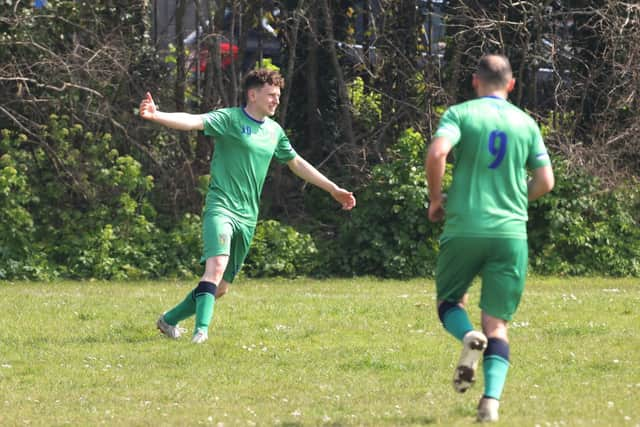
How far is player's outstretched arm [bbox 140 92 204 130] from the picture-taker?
7945 mm

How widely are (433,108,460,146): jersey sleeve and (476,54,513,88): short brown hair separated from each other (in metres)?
0.27

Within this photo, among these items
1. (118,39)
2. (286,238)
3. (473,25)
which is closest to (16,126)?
Result: (118,39)

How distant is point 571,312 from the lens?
1057 centimetres

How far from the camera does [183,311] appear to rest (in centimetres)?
895

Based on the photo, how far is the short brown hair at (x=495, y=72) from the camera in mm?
5844

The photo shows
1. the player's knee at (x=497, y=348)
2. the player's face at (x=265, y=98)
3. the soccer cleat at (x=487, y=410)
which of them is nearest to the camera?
the soccer cleat at (x=487, y=410)

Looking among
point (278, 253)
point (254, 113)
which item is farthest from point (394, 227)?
point (254, 113)

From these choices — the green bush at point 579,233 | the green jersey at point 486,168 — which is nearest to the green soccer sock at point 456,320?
the green jersey at point 486,168

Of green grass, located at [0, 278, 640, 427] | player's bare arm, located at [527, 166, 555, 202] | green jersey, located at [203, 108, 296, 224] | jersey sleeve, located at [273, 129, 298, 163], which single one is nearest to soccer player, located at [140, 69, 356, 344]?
green jersey, located at [203, 108, 296, 224]

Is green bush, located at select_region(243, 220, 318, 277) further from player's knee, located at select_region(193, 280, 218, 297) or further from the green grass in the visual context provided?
player's knee, located at select_region(193, 280, 218, 297)

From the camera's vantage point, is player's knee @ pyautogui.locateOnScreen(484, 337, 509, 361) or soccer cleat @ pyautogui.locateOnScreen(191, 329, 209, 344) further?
soccer cleat @ pyautogui.locateOnScreen(191, 329, 209, 344)

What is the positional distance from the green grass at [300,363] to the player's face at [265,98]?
178cm

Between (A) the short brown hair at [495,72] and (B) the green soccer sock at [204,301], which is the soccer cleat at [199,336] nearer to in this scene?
(B) the green soccer sock at [204,301]

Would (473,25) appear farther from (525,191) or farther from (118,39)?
(525,191)
